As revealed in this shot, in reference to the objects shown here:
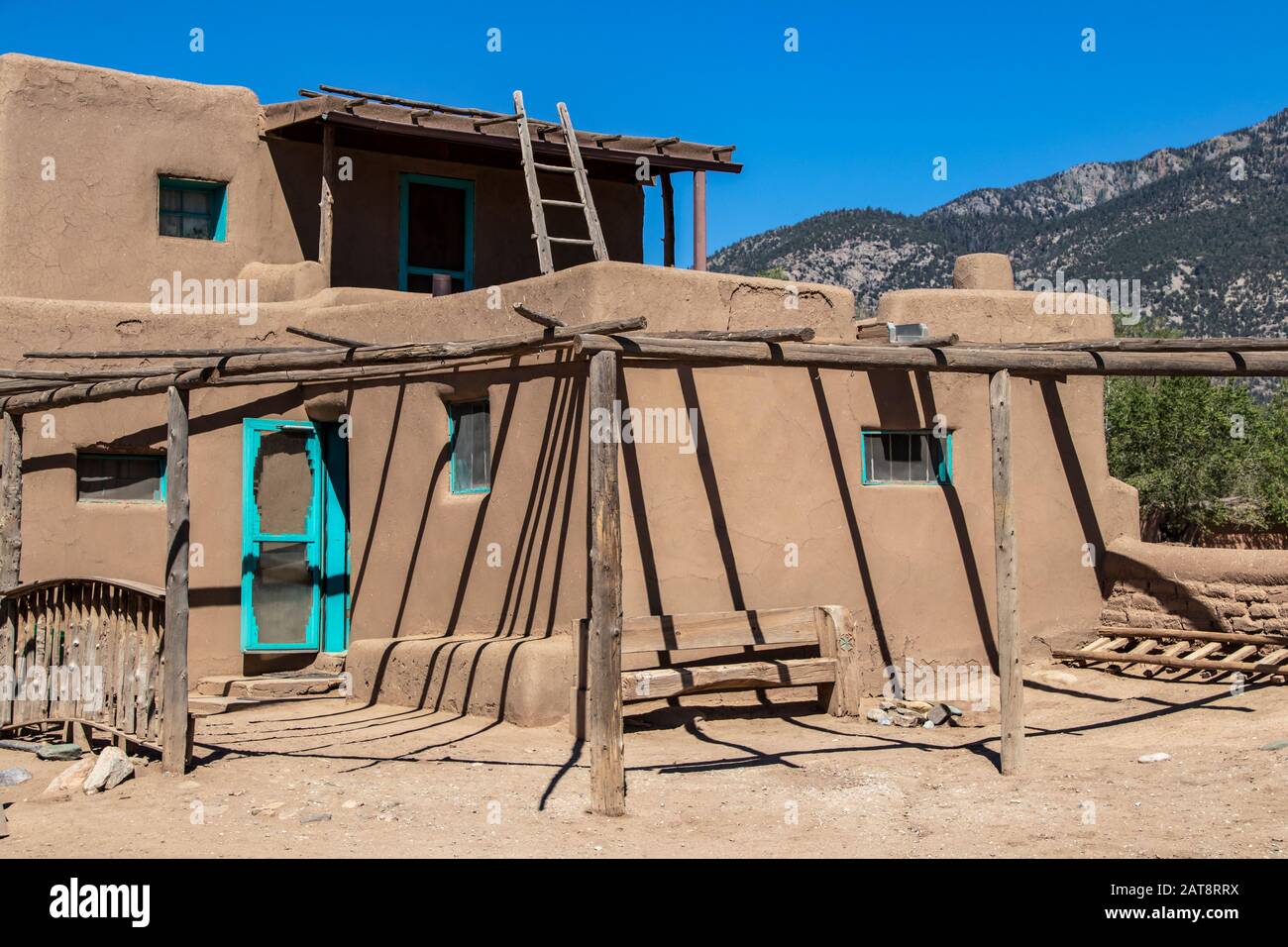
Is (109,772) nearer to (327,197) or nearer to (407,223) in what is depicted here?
(327,197)

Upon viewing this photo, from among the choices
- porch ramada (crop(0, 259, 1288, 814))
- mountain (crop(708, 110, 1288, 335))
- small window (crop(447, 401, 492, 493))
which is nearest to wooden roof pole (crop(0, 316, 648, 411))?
porch ramada (crop(0, 259, 1288, 814))

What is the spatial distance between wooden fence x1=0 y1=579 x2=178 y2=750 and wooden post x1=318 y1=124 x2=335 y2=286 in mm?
4906

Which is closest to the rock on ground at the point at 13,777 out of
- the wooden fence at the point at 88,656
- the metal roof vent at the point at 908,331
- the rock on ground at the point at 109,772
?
the rock on ground at the point at 109,772

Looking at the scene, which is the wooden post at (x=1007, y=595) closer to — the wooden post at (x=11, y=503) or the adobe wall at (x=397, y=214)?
the wooden post at (x=11, y=503)

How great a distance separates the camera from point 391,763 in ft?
28.8

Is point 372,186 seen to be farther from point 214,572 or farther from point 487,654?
point 487,654

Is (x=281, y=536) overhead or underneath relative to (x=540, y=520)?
underneath

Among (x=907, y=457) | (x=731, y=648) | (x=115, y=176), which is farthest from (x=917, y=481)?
(x=115, y=176)

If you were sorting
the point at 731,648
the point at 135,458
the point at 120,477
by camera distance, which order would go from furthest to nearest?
1. the point at 135,458
2. the point at 120,477
3. the point at 731,648

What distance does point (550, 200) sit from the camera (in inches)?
531

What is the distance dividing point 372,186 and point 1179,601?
9.03 meters

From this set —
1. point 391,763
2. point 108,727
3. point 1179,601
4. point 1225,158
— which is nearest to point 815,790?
point 391,763

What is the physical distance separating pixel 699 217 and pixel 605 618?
863 centimetres
